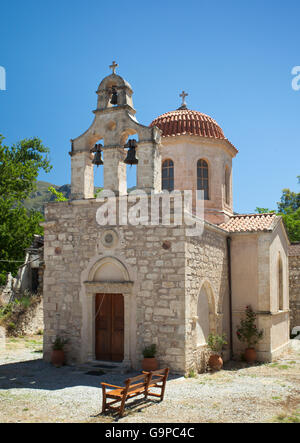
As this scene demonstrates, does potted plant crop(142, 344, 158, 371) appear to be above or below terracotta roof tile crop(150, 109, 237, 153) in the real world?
below

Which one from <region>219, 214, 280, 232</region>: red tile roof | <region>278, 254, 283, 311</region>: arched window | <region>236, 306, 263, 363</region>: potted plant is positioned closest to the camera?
<region>236, 306, 263, 363</region>: potted plant

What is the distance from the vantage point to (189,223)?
10117 millimetres

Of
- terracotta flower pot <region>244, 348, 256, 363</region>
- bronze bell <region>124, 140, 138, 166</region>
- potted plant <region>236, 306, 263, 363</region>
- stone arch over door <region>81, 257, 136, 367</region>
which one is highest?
bronze bell <region>124, 140, 138, 166</region>

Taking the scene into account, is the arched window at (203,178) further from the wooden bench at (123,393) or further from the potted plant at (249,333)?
the wooden bench at (123,393)

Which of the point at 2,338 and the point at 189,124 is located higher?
the point at 189,124

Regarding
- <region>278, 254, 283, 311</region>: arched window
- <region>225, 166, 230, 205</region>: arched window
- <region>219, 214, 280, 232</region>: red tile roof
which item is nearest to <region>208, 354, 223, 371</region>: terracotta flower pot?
<region>219, 214, 280, 232</region>: red tile roof

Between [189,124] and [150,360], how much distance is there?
867 centimetres

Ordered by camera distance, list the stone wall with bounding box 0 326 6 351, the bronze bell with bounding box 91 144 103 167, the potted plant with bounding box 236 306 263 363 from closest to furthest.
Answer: the bronze bell with bounding box 91 144 103 167 < the potted plant with bounding box 236 306 263 363 < the stone wall with bounding box 0 326 6 351

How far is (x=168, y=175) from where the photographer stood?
48.5 ft

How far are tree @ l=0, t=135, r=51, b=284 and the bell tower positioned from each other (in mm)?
16289

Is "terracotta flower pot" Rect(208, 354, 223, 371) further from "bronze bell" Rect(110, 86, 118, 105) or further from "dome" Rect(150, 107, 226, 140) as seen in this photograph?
"dome" Rect(150, 107, 226, 140)

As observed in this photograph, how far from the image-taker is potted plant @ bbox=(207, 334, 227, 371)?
429 inches

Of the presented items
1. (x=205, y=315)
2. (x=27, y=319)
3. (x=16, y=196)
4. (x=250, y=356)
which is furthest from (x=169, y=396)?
(x=16, y=196)

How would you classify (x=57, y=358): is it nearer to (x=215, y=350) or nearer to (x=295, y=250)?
(x=215, y=350)
